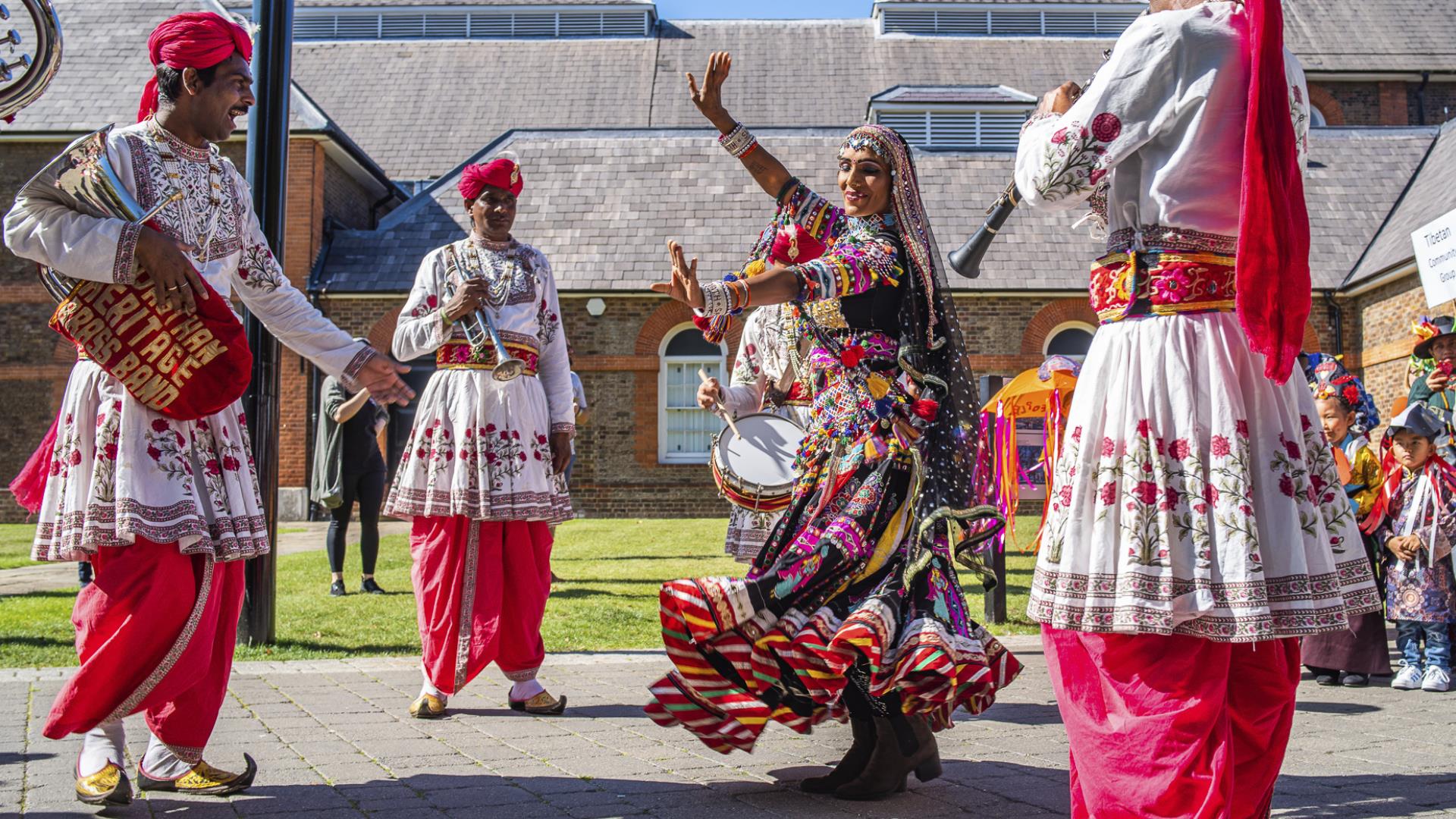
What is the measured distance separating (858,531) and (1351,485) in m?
4.24

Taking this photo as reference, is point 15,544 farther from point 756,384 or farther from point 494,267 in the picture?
point 756,384

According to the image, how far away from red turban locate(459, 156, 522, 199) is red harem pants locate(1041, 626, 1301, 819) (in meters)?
3.60

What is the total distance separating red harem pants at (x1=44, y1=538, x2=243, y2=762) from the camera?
11.9 ft

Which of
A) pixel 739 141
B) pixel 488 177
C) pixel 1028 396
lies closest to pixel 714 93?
pixel 739 141

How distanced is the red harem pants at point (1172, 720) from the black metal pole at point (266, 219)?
211 inches

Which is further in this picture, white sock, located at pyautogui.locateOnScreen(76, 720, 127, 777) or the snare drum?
the snare drum

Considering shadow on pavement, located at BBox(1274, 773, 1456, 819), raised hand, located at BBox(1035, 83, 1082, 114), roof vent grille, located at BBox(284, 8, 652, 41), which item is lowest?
shadow on pavement, located at BBox(1274, 773, 1456, 819)

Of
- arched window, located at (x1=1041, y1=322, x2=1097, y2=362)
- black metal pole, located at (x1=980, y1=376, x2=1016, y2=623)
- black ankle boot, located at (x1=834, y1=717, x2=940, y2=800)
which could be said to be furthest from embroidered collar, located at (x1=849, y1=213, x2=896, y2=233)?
arched window, located at (x1=1041, y1=322, x2=1097, y2=362)

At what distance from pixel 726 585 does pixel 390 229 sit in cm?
2047

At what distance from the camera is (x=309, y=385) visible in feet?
71.8

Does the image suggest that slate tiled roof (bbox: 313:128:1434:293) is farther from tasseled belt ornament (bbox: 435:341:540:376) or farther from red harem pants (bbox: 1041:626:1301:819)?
red harem pants (bbox: 1041:626:1301:819)

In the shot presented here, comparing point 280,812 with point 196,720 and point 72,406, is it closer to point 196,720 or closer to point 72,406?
point 196,720

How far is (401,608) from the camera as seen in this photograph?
9289 millimetres

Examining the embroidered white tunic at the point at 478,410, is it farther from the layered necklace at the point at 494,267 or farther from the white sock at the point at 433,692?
the white sock at the point at 433,692
